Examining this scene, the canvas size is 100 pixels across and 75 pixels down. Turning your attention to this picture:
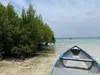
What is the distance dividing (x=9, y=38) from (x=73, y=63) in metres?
5.95

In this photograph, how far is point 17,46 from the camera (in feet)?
42.3

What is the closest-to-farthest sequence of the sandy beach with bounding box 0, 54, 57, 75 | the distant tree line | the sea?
1. the sandy beach with bounding box 0, 54, 57, 75
2. the distant tree line
3. the sea

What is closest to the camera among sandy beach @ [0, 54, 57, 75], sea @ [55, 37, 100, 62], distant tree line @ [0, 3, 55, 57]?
sandy beach @ [0, 54, 57, 75]

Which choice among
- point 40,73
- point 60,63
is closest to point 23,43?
point 40,73

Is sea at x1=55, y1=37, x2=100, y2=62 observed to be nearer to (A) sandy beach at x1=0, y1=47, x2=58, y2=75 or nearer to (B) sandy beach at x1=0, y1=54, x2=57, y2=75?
(A) sandy beach at x1=0, y1=47, x2=58, y2=75

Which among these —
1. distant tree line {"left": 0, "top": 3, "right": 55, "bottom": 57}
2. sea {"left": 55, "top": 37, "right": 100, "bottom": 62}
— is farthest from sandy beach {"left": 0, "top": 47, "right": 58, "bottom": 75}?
sea {"left": 55, "top": 37, "right": 100, "bottom": 62}

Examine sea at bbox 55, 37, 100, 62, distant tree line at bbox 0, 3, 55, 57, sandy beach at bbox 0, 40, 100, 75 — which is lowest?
sea at bbox 55, 37, 100, 62

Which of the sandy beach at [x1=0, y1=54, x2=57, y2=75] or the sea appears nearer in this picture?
the sandy beach at [x1=0, y1=54, x2=57, y2=75]

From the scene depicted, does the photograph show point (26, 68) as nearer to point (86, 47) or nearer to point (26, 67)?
point (26, 67)

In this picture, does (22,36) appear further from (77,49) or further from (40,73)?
(40,73)

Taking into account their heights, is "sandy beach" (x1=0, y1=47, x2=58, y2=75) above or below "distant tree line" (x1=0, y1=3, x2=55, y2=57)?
below

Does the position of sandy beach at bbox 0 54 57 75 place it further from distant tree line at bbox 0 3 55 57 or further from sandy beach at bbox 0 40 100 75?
distant tree line at bbox 0 3 55 57

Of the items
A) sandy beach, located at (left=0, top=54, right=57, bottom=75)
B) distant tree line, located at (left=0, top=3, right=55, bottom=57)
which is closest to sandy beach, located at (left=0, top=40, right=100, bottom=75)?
sandy beach, located at (left=0, top=54, right=57, bottom=75)

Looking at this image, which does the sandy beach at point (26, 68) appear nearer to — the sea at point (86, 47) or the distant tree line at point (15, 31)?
the distant tree line at point (15, 31)
